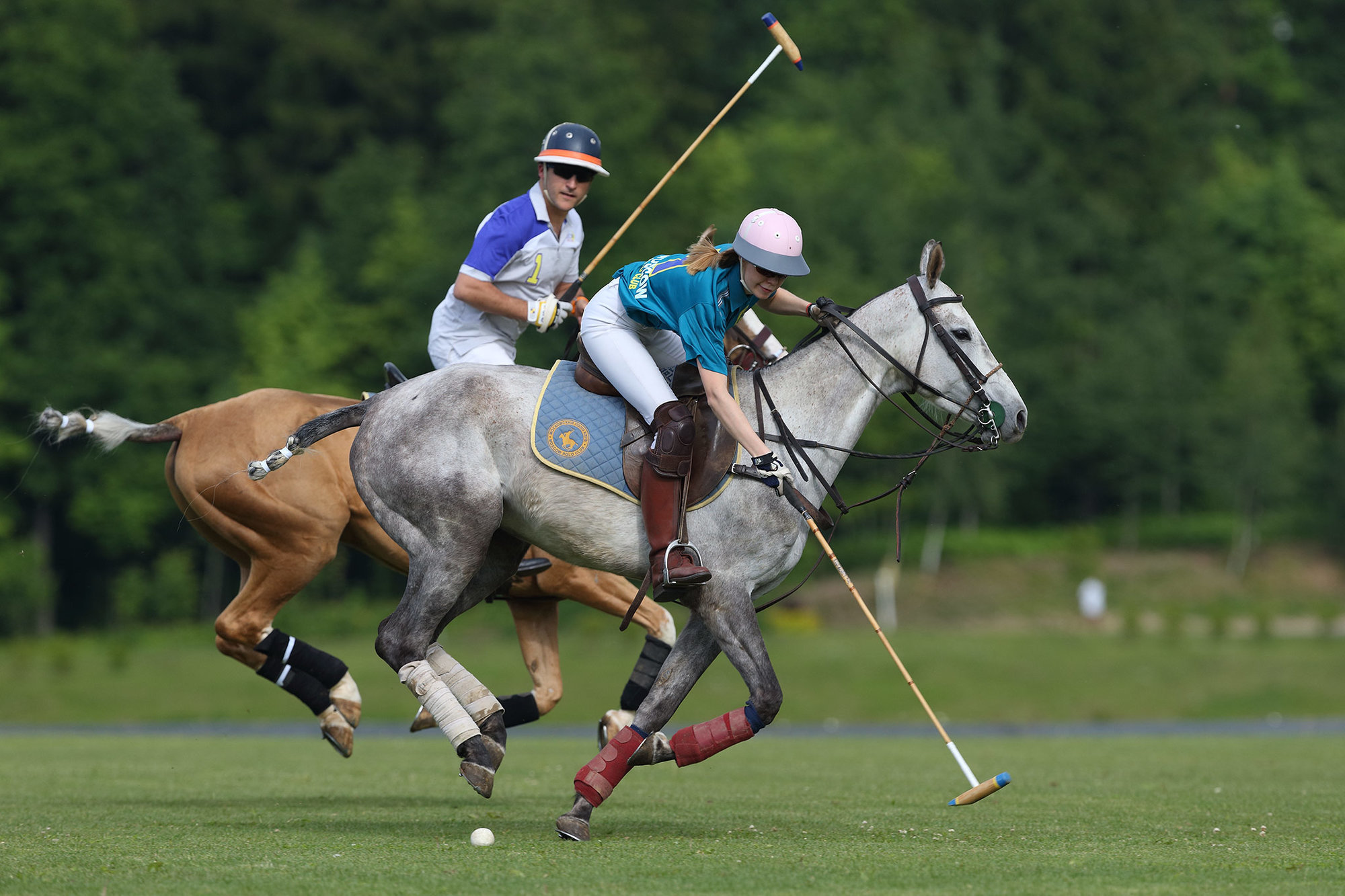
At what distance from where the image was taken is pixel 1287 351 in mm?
52188

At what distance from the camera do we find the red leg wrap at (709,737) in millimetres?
8141

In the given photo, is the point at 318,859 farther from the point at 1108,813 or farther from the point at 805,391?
the point at 1108,813

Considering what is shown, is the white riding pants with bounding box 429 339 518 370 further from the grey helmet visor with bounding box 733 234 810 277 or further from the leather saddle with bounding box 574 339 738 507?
the grey helmet visor with bounding box 733 234 810 277

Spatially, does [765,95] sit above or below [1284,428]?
above

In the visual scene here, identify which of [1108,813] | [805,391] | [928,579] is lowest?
[928,579]

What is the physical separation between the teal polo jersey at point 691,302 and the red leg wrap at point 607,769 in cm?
182

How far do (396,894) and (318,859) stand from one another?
1078mm

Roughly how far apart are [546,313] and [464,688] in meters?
2.13

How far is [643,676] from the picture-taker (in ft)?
33.3

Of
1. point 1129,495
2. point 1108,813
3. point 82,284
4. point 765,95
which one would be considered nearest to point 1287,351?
point 1129,495

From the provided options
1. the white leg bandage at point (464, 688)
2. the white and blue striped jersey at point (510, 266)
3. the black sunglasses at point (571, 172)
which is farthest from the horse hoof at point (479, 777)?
the black sunglasses at point (571, 172)

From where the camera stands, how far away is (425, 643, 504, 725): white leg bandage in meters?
8.54

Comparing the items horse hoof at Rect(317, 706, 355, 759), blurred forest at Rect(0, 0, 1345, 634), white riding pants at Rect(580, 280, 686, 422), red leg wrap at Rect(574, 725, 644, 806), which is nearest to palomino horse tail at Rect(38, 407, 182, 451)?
horse hoof at Rect(317, 706, 355, 759)

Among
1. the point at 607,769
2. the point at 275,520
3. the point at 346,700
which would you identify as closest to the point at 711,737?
the point at 607,769
